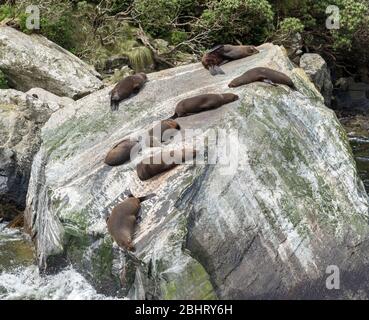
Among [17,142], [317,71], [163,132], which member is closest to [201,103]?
[163,132]

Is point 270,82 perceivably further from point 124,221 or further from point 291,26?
point 291,26

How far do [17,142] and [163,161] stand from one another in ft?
13.1

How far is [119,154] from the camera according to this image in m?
8.34

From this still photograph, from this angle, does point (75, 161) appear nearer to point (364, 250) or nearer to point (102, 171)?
point (102, 171)

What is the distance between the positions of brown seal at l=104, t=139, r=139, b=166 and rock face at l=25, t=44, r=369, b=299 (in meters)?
0.11

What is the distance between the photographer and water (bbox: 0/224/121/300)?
7936 mm

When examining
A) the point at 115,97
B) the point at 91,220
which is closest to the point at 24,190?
the point at 115,97

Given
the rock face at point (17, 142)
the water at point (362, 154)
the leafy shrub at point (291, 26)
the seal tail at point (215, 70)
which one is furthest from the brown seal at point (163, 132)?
the leafy shrub at point (291, 26)

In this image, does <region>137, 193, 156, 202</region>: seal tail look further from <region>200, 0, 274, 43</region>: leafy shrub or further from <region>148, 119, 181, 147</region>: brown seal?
<region>200, 0, 274, 43</region>: leafy shrub

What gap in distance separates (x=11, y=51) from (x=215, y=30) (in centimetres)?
650

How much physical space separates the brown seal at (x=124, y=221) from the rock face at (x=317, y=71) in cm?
1208

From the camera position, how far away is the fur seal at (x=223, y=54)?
1022cm

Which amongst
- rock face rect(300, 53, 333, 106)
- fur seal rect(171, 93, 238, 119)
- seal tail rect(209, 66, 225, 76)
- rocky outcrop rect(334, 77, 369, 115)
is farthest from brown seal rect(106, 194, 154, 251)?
rocky outcrop rect(334, 77, 369, 115)

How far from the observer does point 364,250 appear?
7.80m
